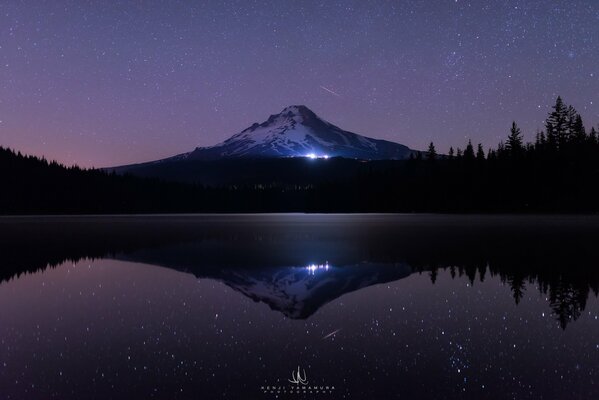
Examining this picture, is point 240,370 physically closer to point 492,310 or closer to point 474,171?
point 492,310

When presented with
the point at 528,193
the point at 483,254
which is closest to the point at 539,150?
the point at 528,193

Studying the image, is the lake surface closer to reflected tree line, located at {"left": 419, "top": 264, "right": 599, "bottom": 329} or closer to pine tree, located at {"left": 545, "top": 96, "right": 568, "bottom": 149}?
reflected tree line, located at {"left": 419, "top": 264, "right": 599, "bottom": 329}

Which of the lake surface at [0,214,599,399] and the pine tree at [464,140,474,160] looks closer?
the lake surface at [0,214,599,399]

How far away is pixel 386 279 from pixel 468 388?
41.6ft

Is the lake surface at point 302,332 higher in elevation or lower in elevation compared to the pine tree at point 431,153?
lower

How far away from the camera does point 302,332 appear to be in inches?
503

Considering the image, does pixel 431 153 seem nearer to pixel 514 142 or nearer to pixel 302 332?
pixel 514 142

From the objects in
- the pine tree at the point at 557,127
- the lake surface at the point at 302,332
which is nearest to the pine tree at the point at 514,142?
the pine tree at the point at 557,127

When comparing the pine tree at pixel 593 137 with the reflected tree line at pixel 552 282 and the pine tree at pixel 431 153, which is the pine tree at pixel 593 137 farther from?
the reflected tree line at pixel 552 282

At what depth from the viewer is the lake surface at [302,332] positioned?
8922mm

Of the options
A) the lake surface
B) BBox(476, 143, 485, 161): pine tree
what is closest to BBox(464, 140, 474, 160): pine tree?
BBox(476, 143, 485, 161): pine tree

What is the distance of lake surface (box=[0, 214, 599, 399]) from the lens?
8922 millimetres

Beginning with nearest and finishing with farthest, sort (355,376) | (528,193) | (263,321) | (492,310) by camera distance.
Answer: (355,376) < (263,321) < (492,310) < (528,193)

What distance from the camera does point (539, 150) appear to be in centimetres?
12144
